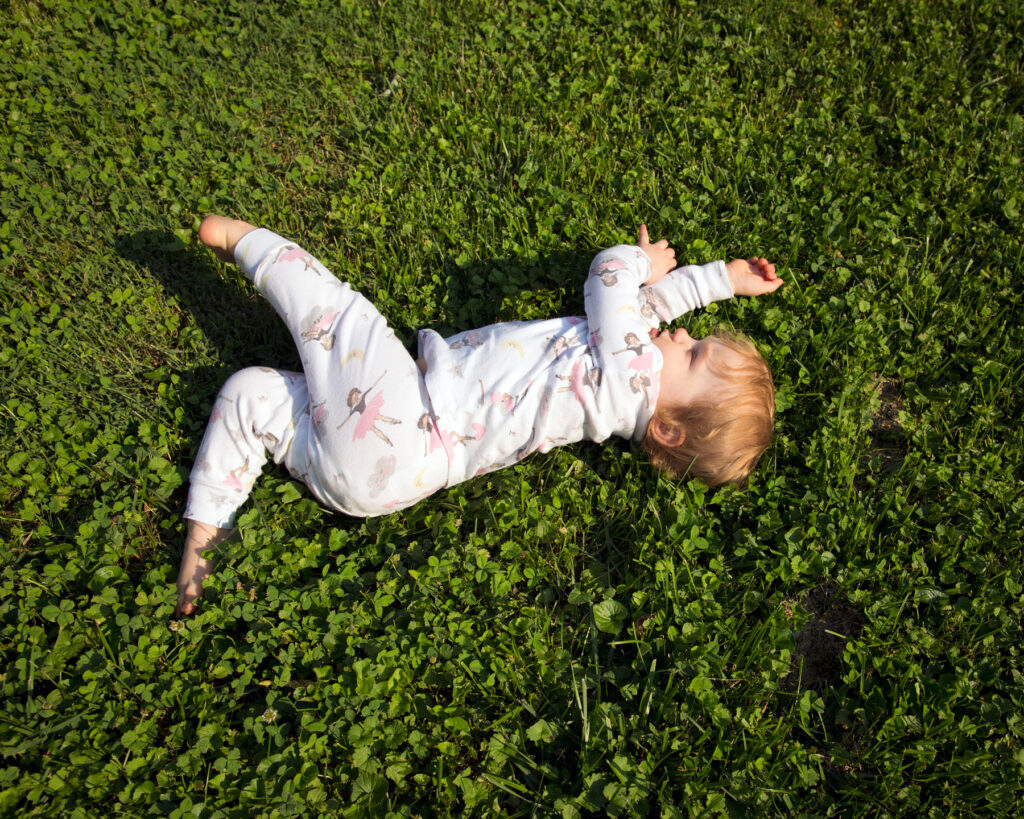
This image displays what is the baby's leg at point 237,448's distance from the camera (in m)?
2.90

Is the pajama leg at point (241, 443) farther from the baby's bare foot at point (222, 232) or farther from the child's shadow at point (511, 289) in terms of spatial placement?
the child's shadow at point (511, 289)

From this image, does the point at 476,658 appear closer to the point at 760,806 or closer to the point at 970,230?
the point at 760,806

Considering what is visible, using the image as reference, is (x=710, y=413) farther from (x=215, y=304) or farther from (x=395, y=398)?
(x=215, y=304)

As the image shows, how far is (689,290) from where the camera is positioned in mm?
3525

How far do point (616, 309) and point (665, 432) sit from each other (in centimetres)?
59

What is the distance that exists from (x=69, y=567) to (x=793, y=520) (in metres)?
2.96

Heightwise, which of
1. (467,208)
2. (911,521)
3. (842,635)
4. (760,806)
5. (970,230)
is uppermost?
(467,208)

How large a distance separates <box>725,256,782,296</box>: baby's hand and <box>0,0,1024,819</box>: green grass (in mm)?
160

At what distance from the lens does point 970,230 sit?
4160mm

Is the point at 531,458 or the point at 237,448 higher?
the point at 237,448

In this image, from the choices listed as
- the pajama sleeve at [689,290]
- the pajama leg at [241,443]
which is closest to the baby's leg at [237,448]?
the pajama leg at [241,443]

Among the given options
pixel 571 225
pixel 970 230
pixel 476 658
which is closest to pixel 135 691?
pixel 476 658

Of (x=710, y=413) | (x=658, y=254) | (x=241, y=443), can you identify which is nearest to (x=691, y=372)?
(x=710, y=413)

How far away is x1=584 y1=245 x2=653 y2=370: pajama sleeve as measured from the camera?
3076 millimetres
